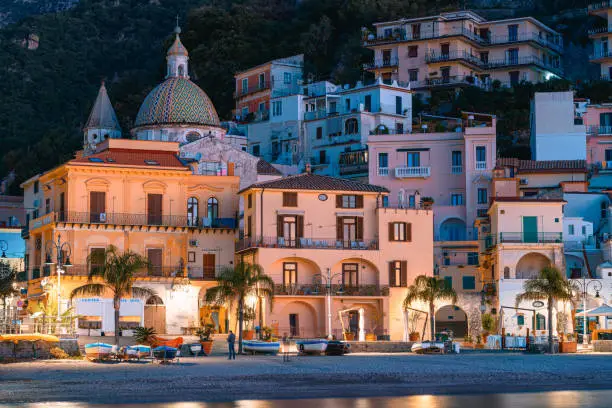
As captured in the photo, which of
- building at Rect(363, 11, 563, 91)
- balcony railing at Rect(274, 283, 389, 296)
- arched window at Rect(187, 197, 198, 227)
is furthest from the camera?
building at Rect(363, 11, 563, 91)

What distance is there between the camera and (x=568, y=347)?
59.8 m

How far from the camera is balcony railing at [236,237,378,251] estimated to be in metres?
71.8

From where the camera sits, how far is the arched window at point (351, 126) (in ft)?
299

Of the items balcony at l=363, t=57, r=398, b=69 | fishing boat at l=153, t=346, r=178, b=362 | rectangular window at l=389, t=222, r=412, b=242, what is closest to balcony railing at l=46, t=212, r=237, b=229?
rectangular window at l=389, t=222, r=412, b=242

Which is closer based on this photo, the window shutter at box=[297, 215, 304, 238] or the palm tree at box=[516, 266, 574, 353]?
the palm tree at box=[516, 266, 574, 353]

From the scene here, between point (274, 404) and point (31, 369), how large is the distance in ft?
41.2

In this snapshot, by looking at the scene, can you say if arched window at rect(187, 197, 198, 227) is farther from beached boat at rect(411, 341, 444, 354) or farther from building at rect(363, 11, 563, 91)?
building at rect(363, 11, 563, 91)

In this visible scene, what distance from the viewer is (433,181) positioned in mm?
84500

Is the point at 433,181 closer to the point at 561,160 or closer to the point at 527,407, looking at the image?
the point at 561,160

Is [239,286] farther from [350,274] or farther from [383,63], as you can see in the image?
[383,63]

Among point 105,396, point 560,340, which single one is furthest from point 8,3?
point 105,396

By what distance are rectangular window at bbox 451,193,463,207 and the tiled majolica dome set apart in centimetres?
1609

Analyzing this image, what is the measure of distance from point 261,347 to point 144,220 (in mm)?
17631

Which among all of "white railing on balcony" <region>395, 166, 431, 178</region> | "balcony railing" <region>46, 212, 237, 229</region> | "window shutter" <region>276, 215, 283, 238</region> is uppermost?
"white railing on balcony" <region>395, 166, 431, 178</region>
